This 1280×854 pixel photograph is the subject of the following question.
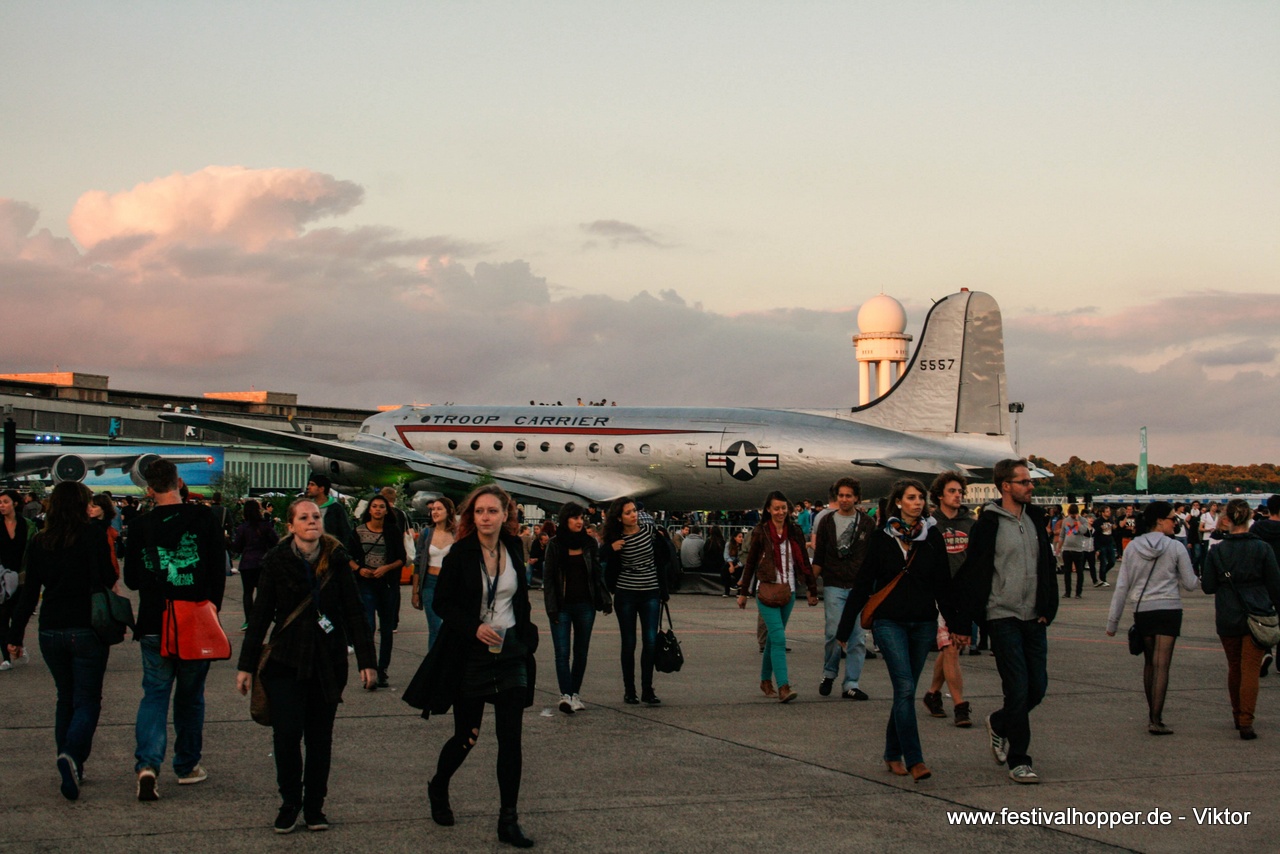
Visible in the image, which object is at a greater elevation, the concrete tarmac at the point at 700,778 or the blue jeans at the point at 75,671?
the blue jeans at the point at 75,671

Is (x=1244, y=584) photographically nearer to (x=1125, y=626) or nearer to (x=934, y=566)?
(x=934, y=566)

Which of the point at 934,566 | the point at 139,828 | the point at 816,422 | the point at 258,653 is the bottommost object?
the point at 139,828

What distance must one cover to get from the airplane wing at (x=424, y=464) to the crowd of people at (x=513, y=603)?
2500cm

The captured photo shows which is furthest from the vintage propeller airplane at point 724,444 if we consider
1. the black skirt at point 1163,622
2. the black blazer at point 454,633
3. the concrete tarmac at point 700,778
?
the black blazer at point 454,633

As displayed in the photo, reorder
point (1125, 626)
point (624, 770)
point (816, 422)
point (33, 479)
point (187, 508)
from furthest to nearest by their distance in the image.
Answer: point (33, 479) < point (816, 422) < point (1125, 626) < point (624, 770) < point (187, 508)

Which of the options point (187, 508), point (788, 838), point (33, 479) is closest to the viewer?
point (788, 838)

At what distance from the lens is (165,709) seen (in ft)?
25.1

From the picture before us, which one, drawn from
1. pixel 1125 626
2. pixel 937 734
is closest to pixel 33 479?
pixel 1125 626

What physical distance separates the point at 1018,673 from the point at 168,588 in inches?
215

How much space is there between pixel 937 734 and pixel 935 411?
28.7 m

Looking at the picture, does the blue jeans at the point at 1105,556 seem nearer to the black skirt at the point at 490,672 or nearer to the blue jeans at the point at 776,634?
the blue jeans at the point at 776,634

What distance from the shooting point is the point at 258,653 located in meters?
6.87

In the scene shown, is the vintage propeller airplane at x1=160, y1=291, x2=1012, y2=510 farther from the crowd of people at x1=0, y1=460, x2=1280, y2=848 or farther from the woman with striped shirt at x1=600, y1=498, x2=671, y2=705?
the woman with striped shirt at x1=600, y1=498, x2=671, y2=705

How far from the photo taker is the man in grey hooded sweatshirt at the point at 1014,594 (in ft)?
26.5
